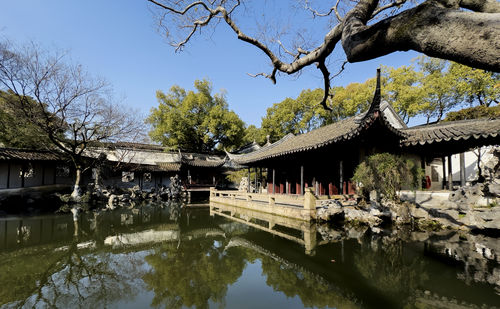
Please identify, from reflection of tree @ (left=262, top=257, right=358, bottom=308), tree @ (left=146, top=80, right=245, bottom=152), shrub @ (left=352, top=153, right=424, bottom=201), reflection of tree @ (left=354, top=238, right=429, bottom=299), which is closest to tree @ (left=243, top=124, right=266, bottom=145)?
tree @ (left=146, top=80, right=245, bottom=152)

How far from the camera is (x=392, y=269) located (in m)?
4.11

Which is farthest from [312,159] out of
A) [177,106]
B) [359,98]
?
[177,106]

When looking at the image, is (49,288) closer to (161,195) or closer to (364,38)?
(364,38)

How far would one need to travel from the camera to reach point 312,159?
1191 centimetres

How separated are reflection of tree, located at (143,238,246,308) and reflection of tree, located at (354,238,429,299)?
7.11 ft

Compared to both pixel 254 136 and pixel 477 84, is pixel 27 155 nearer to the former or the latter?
pixel 254 136

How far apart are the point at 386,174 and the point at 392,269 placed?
3879 mm

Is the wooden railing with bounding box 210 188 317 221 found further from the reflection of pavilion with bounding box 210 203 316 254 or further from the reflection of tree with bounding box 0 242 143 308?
the reflection of tree with bounding box 0 242 143 308

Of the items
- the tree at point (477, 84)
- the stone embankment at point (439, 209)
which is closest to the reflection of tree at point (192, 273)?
the stone embankment at point (439, 209)

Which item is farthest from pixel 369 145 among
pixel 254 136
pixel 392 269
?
pixel 254 136

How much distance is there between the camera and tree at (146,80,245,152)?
1082 inches

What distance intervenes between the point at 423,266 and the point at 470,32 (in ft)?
14.0

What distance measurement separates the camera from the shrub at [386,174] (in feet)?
23.8

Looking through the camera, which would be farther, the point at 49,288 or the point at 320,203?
the point at 320,203
